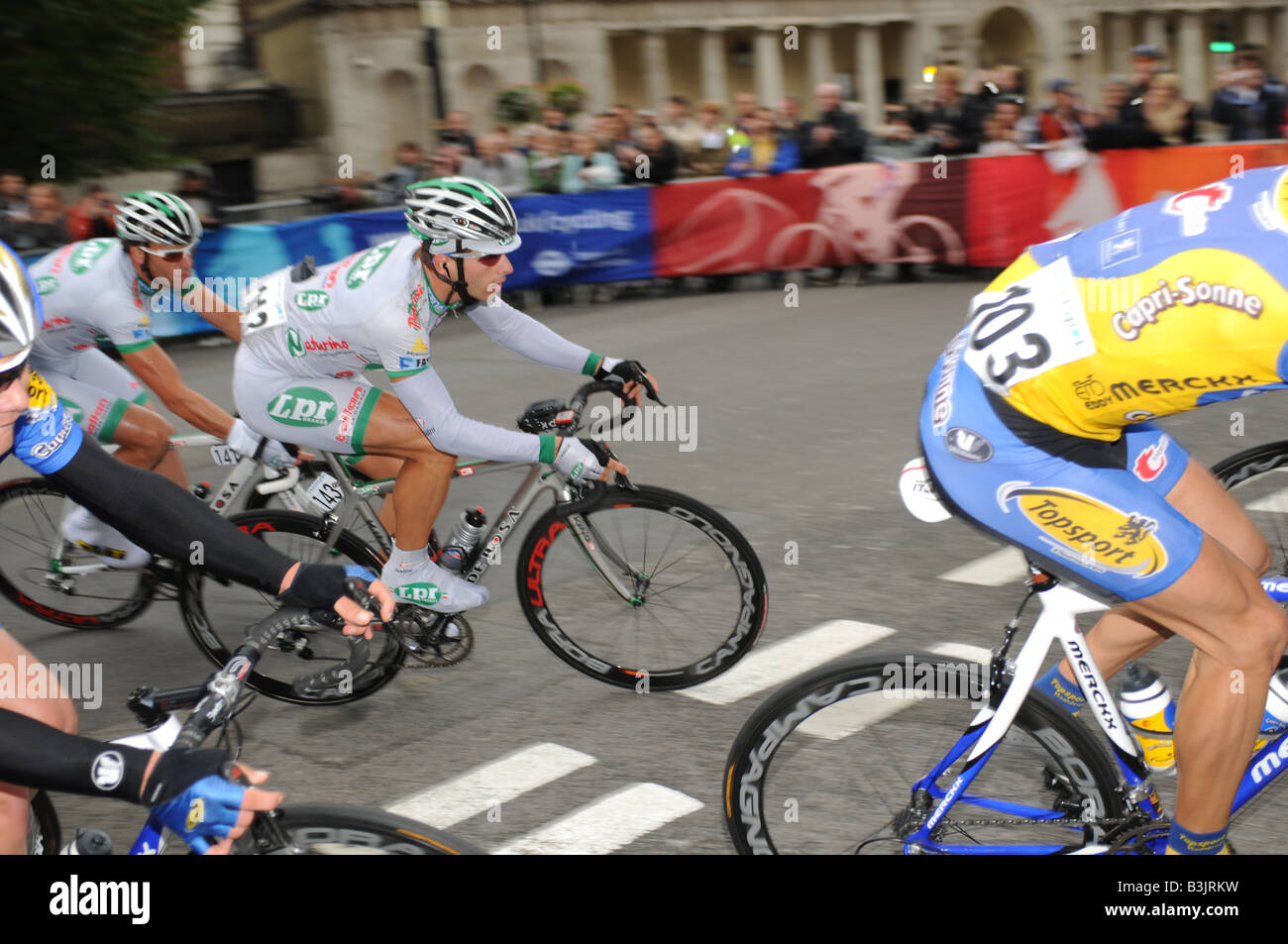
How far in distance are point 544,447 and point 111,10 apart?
17631 mm

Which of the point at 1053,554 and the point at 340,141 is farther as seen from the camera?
the point at 340,141

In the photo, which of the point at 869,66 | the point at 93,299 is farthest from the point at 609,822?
the point at 869,66

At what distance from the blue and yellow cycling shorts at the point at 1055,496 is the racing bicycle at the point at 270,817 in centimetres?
145

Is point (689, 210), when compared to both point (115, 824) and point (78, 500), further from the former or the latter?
point (78, 500)

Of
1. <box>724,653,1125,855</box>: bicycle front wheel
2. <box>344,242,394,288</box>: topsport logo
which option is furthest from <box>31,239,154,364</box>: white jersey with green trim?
<box>724,653,1125,855</box>: bicycle front wheel

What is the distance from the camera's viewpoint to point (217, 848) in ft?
7.22

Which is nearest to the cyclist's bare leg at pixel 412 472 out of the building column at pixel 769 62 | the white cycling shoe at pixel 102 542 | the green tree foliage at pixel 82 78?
the white cycling shoe at pixel 102 542

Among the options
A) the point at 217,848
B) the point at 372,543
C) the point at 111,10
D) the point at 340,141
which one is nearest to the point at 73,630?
the point at 372,543

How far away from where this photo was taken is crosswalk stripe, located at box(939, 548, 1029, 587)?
19.0ft

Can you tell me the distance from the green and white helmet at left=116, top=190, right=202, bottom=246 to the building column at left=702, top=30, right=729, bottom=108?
122 feet

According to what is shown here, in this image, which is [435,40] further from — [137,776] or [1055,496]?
[137,776]

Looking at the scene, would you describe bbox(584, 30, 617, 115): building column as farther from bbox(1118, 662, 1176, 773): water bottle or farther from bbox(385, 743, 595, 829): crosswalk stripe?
bbox(1118, 662, 1176, 773): water bottle

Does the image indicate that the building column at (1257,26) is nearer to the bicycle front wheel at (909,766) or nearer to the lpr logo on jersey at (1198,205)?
the lpr logo on jersey at (1198,205)
